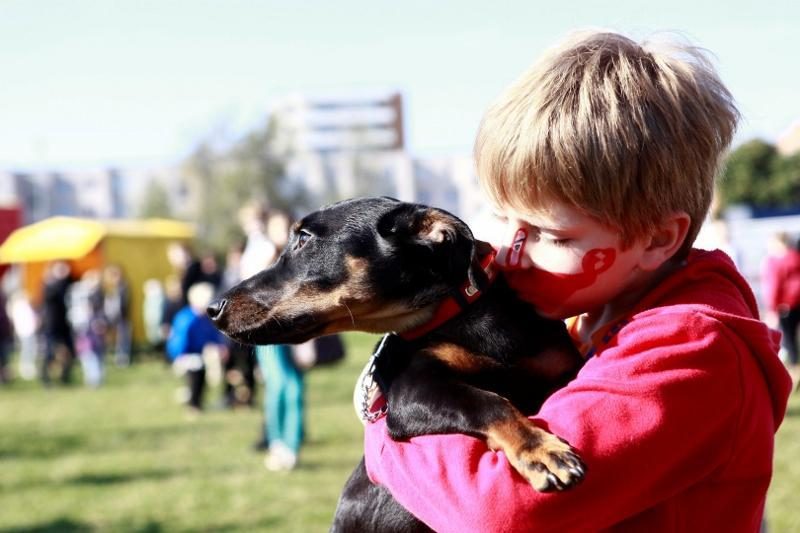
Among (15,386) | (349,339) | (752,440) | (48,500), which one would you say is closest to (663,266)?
(752,440)

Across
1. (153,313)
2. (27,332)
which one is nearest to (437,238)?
(27,332)

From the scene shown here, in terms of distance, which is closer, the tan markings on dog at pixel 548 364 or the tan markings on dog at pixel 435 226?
the tan markings on dog at pixel 548 364

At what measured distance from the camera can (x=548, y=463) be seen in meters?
1.55

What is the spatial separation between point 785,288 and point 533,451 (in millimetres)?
11685

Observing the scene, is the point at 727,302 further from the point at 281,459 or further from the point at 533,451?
the point at 281,459

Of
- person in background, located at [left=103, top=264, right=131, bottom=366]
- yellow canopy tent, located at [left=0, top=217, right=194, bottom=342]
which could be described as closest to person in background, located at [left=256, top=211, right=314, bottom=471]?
person in background, located at [left=103, top=264, right=131, bottom=366]

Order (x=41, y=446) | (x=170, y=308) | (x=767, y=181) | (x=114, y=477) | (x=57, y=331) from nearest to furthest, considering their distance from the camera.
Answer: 1. (x=114, y=477)
2. (x=41, y=446)
3. (x=57, y=331)
4. (x=170, y=308)
5. (x=767, y=181)

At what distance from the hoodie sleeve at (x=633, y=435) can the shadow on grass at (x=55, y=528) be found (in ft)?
18.2

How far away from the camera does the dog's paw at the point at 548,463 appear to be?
5.02 feet

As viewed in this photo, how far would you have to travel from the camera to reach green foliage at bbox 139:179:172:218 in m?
60.5

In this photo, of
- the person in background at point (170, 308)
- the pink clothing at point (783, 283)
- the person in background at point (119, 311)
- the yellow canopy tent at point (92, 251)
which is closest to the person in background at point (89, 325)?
the person in background at point (119, 311)

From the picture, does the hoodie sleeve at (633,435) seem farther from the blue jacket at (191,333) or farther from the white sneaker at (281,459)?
the blue jacket at (191,333)

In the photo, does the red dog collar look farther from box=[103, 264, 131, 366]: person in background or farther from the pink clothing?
box=[103, 264, 131, 366]: person in background

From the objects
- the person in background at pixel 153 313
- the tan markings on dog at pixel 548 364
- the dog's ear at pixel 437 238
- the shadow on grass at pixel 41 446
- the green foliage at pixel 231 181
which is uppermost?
the dog's ear at pixel 437 238
